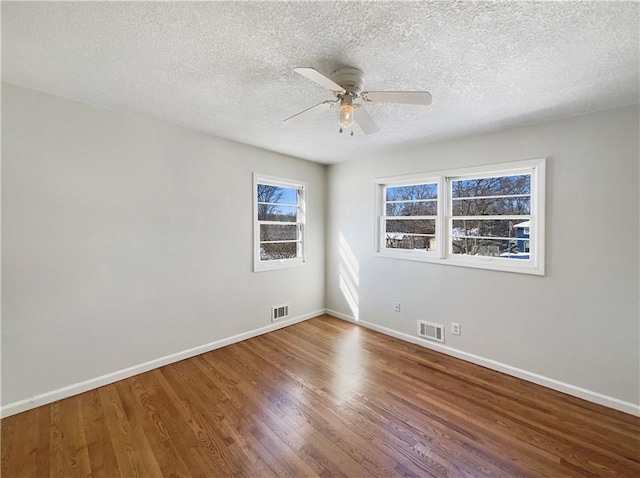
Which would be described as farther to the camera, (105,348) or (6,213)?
(105,348)

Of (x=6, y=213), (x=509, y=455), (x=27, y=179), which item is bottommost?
(x=509, y=455)

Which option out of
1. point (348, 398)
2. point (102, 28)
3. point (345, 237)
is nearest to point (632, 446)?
point (348, 398)

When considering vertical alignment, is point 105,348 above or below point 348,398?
above

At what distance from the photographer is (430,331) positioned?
3371mm

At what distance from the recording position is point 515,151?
2.75m

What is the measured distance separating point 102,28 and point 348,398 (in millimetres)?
2974

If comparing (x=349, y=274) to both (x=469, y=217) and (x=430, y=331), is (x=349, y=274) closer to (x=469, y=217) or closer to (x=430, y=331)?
(x=430, y=331)

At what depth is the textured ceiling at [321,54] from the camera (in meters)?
1.34

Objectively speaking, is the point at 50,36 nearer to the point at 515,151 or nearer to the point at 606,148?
the point at 515,151

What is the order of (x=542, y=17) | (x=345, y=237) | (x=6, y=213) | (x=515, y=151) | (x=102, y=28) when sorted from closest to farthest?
(x=542, y=17) < (x=102, y=28) < (x=6, y=213) < (x=515, y=151) < (x=345, y=237)

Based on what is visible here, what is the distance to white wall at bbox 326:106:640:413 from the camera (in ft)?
7.39

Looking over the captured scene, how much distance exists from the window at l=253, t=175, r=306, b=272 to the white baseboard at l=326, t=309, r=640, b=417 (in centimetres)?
169

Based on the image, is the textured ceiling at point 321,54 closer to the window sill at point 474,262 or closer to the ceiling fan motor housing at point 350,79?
the ceiling fan motor housing at point 350,79

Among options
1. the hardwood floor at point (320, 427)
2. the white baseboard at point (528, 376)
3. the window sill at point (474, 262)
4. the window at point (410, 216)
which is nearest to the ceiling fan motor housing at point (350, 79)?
the window at point (410, 216)
